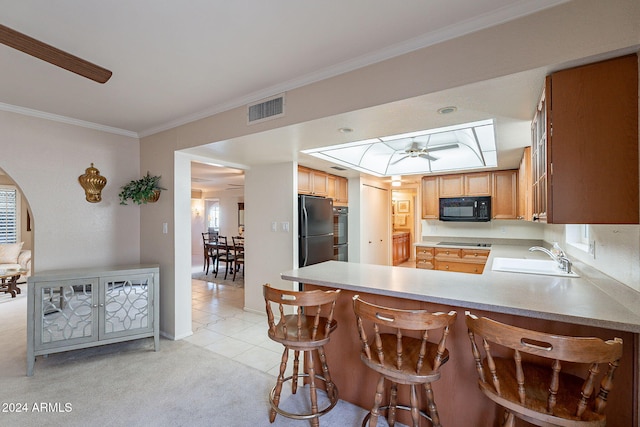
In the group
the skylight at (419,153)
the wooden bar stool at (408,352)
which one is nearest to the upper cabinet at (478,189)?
the skylight at (419,153)

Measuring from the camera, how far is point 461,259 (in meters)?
4.64

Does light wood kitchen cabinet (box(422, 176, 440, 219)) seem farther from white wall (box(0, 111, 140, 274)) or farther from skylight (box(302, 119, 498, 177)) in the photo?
white wall (box(0, 111, 140, 274))

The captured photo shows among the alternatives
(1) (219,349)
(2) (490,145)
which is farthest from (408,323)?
(2) (490,145)

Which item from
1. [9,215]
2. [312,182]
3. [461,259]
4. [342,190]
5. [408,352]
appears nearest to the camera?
[408,352]

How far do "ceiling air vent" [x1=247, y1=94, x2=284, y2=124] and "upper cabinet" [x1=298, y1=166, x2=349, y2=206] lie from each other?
5.07 feet

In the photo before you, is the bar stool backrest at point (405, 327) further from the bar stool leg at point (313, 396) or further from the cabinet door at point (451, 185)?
the cabinet door at point (451, 185)

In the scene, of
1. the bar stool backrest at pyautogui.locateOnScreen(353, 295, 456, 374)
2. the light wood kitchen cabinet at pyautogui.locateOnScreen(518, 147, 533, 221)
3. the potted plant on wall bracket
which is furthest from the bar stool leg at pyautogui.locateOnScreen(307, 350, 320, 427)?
the potted plant on wall bracket

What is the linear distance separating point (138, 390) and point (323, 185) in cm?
332

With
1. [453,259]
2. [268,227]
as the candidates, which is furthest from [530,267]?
[268,227]

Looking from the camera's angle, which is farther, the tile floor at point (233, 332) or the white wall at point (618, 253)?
the tile floor at point (233, 332)

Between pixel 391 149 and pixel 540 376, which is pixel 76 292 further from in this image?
pixel 391 149

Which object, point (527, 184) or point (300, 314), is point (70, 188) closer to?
point (300, 314)

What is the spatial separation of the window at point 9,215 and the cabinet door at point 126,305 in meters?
5.79

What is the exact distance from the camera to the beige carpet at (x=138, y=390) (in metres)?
1.95
